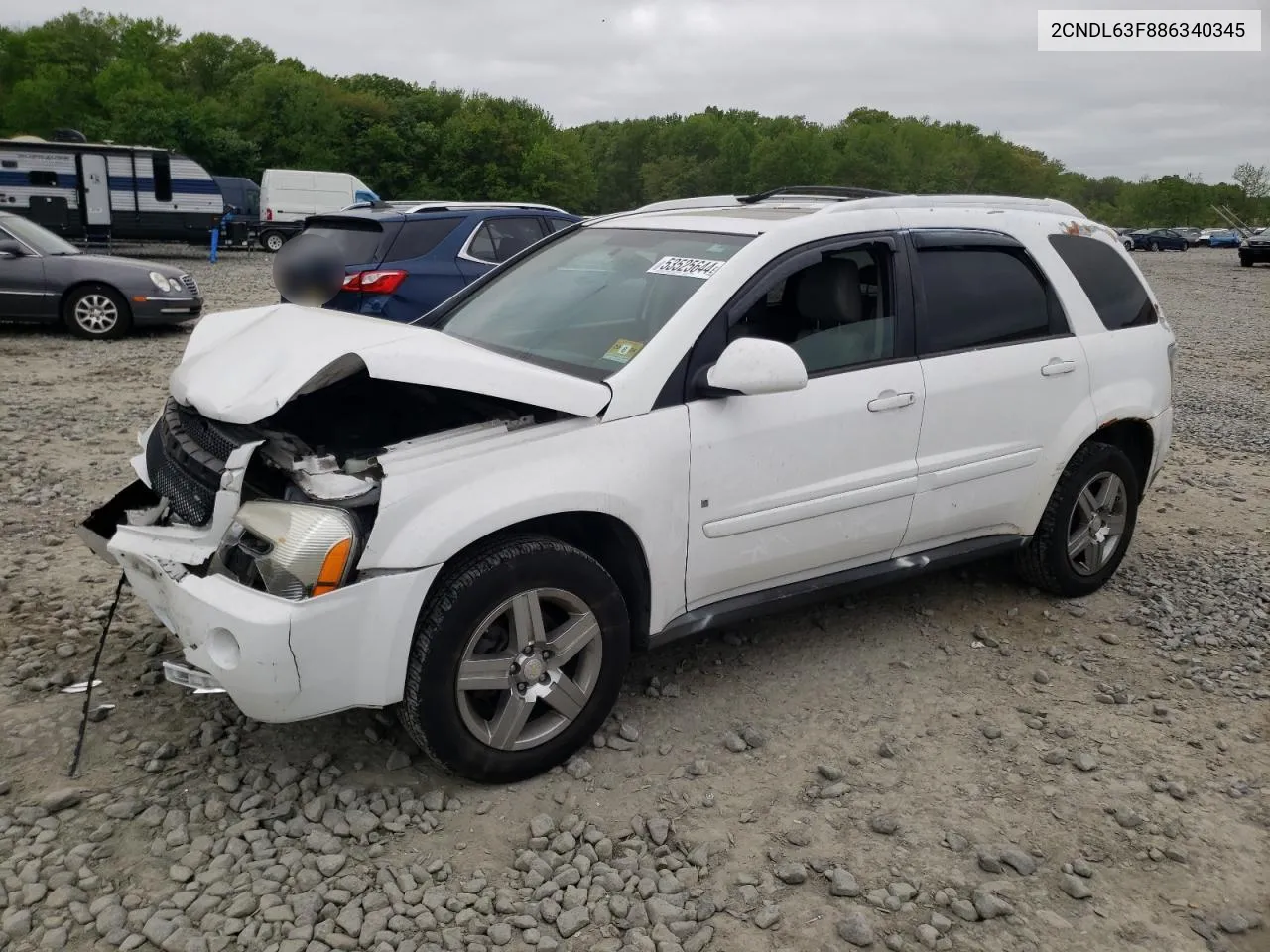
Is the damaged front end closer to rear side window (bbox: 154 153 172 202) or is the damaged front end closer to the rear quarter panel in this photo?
the rear quarter panel

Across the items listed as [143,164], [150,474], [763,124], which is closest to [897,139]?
[763,124]

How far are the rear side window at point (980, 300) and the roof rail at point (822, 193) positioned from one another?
1.35 feet

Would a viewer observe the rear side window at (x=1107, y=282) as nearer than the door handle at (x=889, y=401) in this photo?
No

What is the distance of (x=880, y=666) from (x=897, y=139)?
3931 inches

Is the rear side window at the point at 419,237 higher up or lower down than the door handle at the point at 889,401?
higher up

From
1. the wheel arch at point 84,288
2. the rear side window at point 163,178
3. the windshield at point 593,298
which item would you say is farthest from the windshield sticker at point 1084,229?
the rear side window at point 163,178

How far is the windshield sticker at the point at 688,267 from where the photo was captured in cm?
365

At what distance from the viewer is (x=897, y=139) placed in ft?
314

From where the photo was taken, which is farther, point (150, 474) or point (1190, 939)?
point (150, 474)

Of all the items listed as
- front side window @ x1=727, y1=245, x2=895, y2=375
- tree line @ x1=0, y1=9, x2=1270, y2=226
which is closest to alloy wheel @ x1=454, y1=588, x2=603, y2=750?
front side window @ x1=727, y1=245, x2=895, y2=375

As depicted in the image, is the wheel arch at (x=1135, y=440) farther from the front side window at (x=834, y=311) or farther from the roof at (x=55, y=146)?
the roof at (x=55, y=146)

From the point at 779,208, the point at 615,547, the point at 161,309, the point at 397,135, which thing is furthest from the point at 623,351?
the point at 397,135

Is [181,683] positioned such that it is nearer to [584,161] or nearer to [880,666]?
[880,666]

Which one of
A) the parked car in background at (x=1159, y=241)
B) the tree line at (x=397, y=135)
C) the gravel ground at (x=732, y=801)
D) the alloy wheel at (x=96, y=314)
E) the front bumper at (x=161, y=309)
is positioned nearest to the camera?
the gravel ground at (x=732, y=801)
